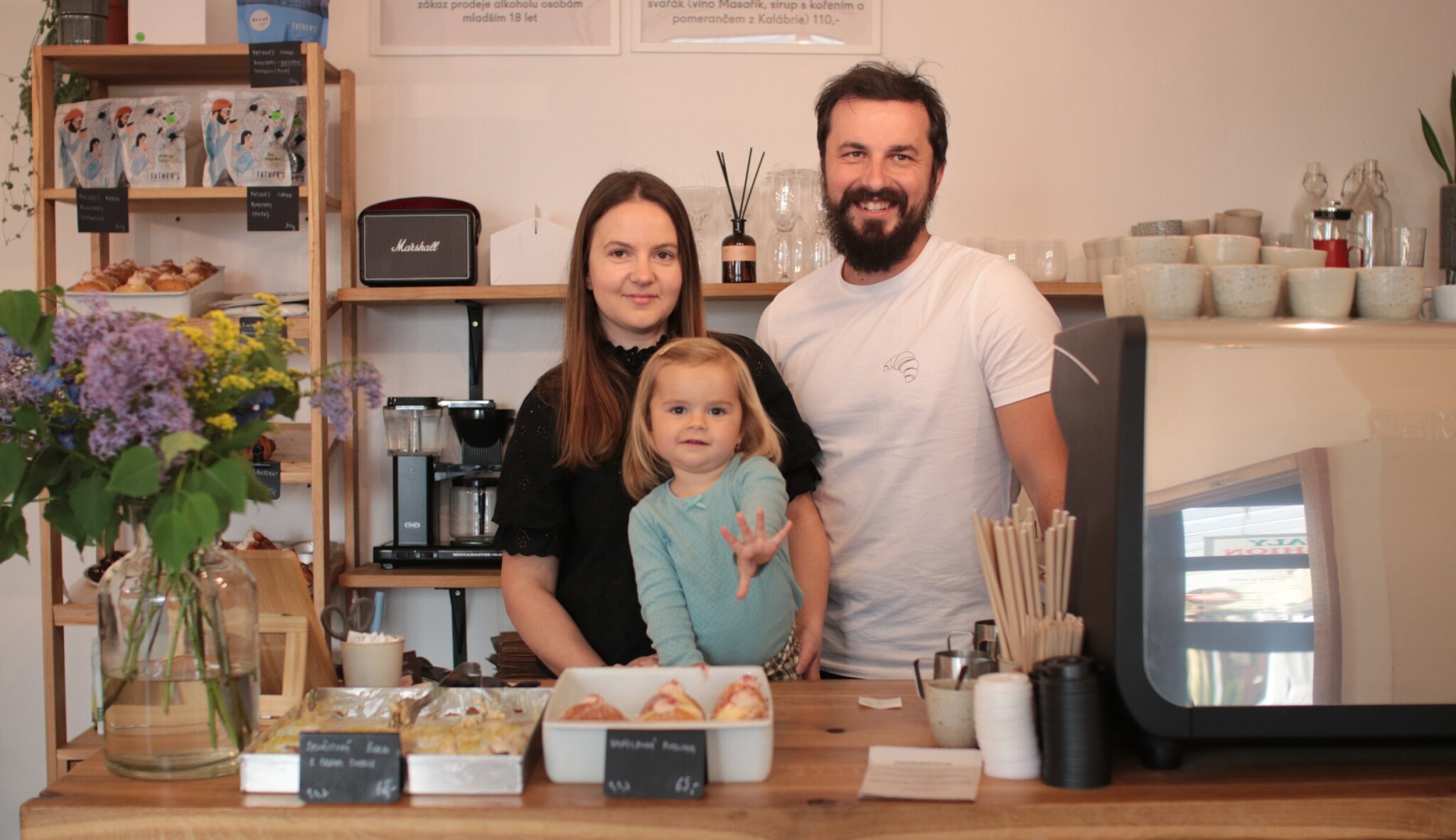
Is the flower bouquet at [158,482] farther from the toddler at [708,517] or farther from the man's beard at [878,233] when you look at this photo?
the man's beard at [878,233]

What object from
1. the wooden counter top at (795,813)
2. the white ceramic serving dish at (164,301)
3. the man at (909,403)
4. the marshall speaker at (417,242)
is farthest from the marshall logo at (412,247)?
the wooden counter top at (795,813)

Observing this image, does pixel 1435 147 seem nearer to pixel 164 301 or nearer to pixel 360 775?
pixel 360 775

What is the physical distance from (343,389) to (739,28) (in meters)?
2.25

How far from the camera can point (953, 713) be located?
1.23 metres

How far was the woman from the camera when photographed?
1851 mm

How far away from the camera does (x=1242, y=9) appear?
10.4 feet

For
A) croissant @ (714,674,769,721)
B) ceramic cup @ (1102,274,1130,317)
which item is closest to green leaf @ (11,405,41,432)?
croissant @ (714,674,769,721)

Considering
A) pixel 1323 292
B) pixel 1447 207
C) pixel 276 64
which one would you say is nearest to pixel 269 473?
pixel 276 64

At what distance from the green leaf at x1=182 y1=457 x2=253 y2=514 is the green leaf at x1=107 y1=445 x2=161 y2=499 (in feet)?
0.12

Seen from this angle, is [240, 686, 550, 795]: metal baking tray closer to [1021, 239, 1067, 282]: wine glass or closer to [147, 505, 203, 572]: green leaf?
[147, 505, 203, 572]: green leaf

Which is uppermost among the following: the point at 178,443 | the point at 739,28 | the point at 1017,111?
the point at 739,28

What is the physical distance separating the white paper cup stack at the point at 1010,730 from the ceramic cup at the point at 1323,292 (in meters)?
0.51

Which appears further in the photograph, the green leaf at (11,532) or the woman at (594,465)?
the woman at (594,465)

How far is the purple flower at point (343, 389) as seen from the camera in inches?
46.7
